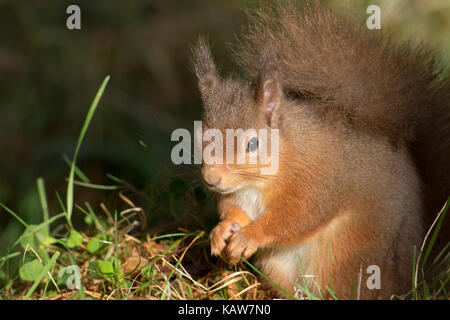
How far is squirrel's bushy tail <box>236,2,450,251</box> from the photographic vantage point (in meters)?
1.67

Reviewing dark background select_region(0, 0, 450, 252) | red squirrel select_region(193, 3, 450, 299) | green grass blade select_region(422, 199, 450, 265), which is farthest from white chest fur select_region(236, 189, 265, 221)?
dark background select_region(0, 0, 450, 252)

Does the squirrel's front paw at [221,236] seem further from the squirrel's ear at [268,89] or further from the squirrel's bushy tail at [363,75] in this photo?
the squirrel's bushy tail at [363,75]

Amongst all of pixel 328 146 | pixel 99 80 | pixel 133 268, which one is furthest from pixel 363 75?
pixel 99 80

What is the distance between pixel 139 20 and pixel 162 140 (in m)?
0.87

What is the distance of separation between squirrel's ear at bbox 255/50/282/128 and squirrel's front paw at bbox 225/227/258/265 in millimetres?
305

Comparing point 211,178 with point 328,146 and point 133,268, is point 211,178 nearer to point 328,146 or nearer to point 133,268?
point 328,146

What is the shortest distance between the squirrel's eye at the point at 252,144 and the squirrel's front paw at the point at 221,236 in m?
0.27

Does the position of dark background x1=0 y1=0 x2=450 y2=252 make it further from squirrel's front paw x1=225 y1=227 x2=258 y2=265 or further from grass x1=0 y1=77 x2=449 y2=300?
squirrel's front paw x1=225 y1=227 x2=258 y2=265

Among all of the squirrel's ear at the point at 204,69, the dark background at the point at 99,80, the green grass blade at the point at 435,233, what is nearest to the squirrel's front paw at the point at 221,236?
the squirrel's ear at the point at 204,69

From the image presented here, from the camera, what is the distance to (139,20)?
3.41m

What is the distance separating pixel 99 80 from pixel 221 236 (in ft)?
6.10

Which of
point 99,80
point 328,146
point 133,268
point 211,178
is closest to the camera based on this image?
point 211,178

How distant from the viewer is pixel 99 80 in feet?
10.7

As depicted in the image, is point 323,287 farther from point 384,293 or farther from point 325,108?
point 325,108
